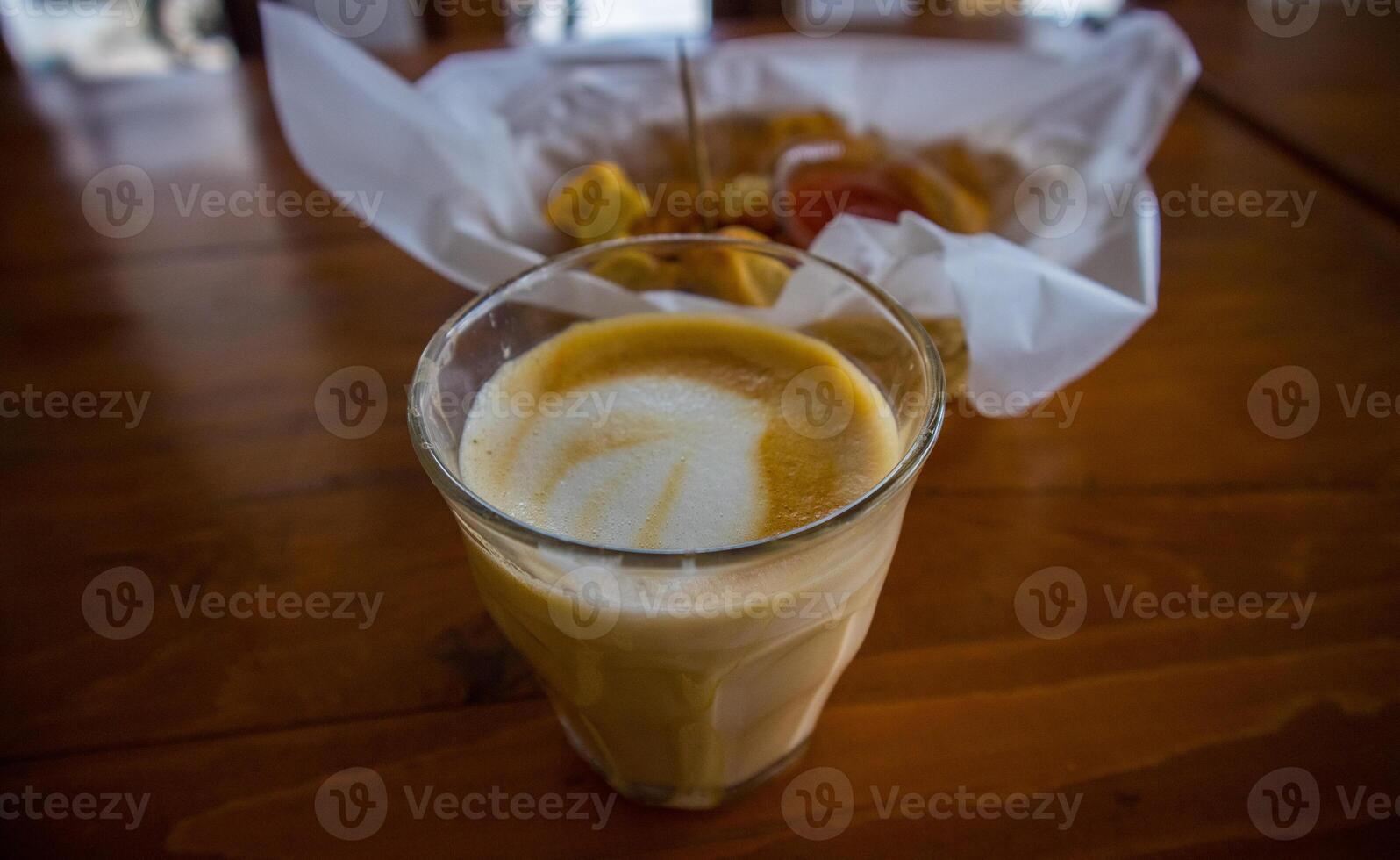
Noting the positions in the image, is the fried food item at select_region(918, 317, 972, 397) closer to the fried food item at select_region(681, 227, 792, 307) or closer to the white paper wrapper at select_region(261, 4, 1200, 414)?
the white paper wrapper at select_region(261, 4, 1200, 414)

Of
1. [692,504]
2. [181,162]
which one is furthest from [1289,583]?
[181,162]

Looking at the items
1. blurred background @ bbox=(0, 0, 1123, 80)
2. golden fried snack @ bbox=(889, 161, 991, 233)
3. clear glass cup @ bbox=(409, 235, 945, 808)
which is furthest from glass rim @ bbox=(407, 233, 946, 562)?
blurred background @ bbox=(0, 0, 1123, 80)

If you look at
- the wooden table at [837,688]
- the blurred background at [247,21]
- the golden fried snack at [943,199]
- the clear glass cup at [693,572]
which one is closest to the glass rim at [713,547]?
the clear glass cup at [693,572]

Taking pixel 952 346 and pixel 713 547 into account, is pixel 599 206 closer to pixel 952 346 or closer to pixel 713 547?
pixel 952 346

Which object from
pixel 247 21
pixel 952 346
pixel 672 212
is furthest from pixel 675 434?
pixel 247 21

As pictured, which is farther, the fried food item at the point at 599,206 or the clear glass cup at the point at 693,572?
the fried food item at the point at 599,206

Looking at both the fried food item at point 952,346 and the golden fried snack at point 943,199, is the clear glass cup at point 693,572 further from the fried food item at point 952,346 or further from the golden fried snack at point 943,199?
the golden fried snack at point 943,199
